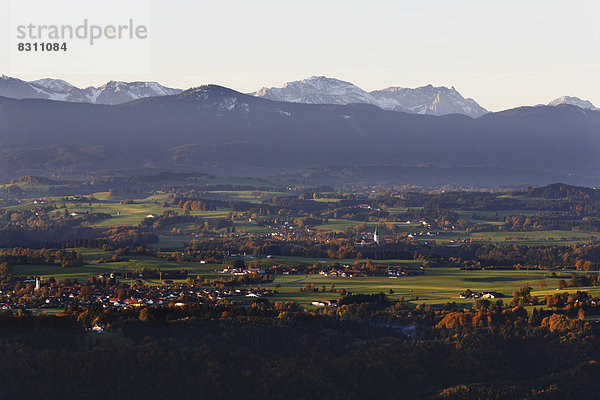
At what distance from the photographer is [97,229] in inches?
7495

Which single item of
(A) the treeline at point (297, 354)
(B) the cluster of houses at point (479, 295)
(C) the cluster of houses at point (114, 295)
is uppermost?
(C) the cluster of houses at point (114, 295)

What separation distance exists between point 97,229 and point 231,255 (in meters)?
51.5

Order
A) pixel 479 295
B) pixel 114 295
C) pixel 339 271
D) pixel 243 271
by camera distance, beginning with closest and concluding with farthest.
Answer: pixel 114 295
pixel 479 295
pixel 243 271
pixel 339 271

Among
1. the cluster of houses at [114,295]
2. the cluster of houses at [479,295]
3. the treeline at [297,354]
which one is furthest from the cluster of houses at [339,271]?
the treeline at [297,354]

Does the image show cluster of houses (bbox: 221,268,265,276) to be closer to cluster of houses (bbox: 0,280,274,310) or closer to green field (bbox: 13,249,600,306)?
green field (bbox: 13,249,600,306)

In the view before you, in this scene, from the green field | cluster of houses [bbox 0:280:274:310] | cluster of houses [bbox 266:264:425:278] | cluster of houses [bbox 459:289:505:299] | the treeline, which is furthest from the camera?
cluster of houses [bbox 266:264:425:278]

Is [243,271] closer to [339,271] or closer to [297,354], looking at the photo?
[339,271]

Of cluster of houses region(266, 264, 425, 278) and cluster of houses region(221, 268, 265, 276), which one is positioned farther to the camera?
cluster of houses region(266, 264, 425, 278)

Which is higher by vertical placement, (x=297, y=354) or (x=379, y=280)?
(x=379, y=280)

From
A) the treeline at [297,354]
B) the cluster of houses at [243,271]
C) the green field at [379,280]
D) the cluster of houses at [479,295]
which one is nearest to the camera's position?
Answer: the treeline at [297,354]

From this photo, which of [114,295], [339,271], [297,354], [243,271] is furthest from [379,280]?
[297,354]

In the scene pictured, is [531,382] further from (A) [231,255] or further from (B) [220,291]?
(A) [231,255]

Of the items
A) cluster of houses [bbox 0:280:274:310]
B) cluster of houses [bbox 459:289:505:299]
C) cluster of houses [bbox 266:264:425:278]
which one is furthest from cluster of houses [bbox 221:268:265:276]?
cluster of houses [bbox 459:289:505:299]

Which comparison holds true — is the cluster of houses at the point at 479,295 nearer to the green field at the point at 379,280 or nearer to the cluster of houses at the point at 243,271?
the green field at the point at 379,280
